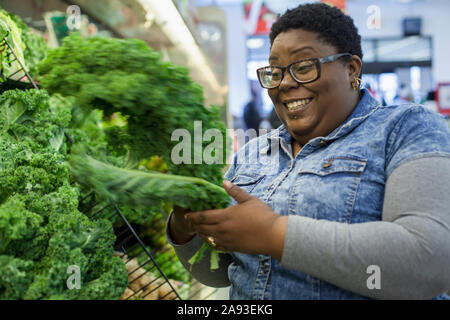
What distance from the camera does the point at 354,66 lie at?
149 cm

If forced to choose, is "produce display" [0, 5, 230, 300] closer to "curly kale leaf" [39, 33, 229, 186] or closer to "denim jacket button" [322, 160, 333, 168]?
"curly kale leaf" [39, 33, 229, 186]

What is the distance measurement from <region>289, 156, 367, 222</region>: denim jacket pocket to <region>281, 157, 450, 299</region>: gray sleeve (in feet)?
0.44

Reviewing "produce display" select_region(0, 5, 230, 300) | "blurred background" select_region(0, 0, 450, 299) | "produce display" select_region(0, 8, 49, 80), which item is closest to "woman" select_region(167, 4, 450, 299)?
"produce display" select_region(0, 5, 230, 300)

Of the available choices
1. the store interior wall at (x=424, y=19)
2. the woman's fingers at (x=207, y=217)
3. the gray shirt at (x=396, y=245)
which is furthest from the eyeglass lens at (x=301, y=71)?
the store interior wall at (x=424, y=19)

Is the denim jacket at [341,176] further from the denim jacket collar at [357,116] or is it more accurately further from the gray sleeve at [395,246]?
the gray sleeve at [395,246]

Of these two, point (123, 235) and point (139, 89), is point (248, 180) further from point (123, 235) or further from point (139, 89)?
point (123, 235)

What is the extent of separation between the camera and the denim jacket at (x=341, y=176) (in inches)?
47.5

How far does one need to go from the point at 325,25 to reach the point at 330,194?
1.91 ft

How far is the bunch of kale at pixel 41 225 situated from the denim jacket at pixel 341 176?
46 centimetres

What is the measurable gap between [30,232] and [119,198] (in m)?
0.29

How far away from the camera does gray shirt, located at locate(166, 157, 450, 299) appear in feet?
3.41

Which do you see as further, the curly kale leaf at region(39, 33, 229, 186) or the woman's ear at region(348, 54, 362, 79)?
the woman's ear at region(348, 54, 362, 79)

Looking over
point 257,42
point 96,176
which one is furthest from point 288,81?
point 257,42

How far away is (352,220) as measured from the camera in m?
1.21
